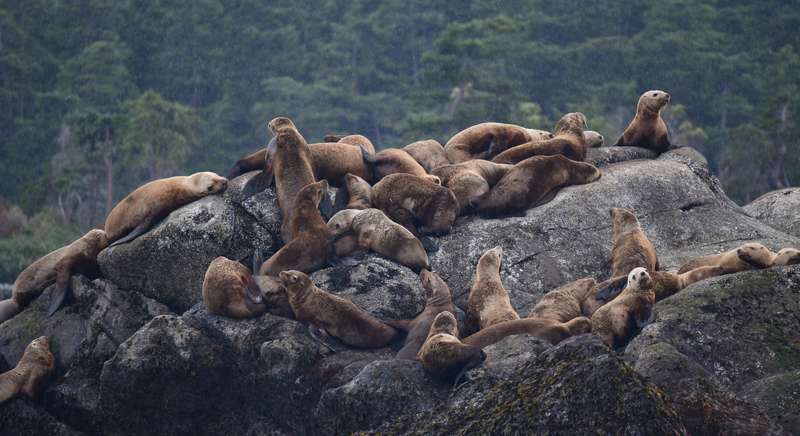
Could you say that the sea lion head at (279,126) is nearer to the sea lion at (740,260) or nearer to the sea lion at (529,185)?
the sea lion at (529,185)

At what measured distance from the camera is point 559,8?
4244 cm

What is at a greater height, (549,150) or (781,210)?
(549,150)

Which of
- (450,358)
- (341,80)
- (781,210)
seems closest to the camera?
(450,358)

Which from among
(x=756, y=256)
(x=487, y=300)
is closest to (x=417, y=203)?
(x=487, y=300)

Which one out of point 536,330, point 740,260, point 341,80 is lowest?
point 341,80

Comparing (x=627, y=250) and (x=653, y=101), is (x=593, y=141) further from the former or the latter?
(x=627, y=250)

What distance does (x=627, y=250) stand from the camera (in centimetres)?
694

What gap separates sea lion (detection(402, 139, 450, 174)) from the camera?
9375mm

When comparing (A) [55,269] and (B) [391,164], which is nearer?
(A) [55,269]

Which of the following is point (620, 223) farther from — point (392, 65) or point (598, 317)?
point (392, 65)

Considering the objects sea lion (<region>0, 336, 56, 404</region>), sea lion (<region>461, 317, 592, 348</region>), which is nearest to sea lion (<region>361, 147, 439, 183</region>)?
sea lion (<region>461, 317, 592, 348</region>)

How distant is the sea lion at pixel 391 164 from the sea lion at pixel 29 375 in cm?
422

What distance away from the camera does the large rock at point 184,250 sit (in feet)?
23.0

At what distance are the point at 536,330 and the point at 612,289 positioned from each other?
110 cm
